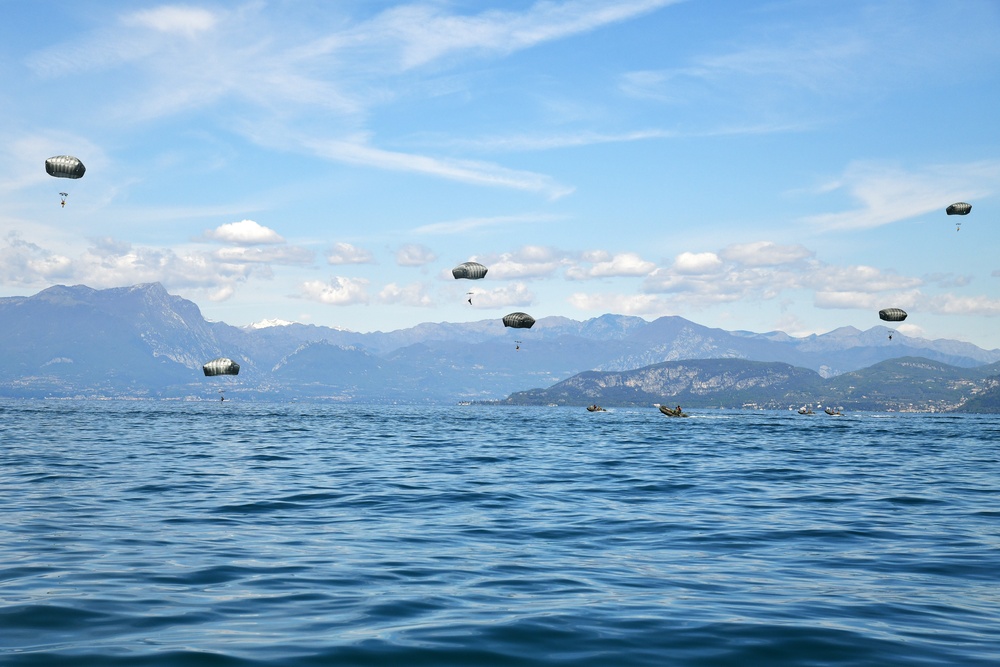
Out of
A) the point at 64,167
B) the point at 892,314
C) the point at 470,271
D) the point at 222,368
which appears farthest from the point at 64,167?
the point at 892,314

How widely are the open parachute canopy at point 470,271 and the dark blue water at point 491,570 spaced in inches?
2096

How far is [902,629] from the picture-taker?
14367 mm

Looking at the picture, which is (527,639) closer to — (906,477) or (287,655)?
(287,655)

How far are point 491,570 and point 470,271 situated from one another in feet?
251

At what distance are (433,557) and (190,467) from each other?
30361 mm

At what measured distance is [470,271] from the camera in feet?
311

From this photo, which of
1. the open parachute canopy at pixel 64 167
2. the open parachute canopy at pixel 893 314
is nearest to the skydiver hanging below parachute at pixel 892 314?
the open parachute canopy at pixel 893 314

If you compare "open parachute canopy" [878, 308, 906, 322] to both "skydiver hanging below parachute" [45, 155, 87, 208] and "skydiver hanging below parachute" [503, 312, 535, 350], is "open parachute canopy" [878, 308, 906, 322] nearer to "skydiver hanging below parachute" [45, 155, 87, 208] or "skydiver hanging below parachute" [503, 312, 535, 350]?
"skydiver hanging below parachute" [503, 312, 535, 350]

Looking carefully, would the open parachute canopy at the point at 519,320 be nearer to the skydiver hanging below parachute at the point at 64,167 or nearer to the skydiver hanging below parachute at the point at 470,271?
the skydiver hanging below parachute at the point at 470,271

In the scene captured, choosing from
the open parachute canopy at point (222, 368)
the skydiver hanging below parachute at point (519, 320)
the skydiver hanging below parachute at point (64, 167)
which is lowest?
the open parachute canopy at point (222, 368)

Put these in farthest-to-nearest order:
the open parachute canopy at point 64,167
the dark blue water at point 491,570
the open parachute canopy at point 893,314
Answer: the open parachute canopy at point 893,314, the open parachute canopy at point 64,167, the dark blue water at point 491,570

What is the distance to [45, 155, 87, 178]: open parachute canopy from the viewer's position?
7800cm

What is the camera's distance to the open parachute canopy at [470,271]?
9456 cm

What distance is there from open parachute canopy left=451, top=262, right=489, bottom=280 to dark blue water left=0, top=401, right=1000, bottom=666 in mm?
53231
